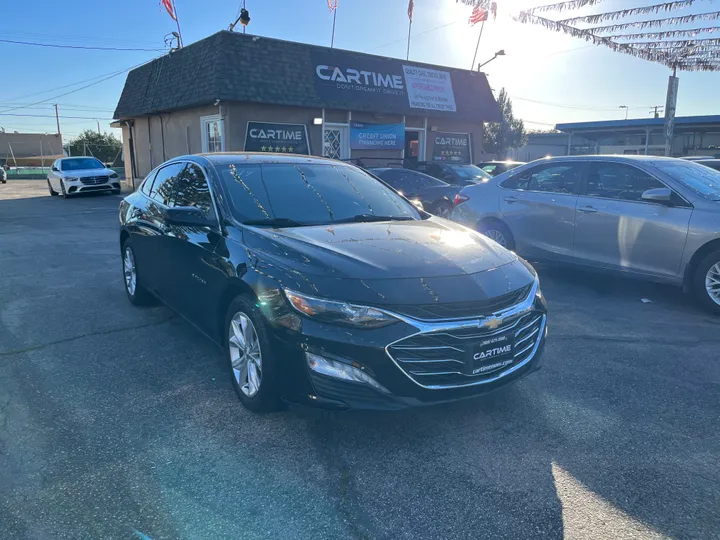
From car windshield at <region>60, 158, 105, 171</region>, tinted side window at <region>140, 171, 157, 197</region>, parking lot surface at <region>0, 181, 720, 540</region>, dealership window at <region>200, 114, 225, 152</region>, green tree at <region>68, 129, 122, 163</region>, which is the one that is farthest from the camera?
green tree at <region>68, 129, 122, 163</region>

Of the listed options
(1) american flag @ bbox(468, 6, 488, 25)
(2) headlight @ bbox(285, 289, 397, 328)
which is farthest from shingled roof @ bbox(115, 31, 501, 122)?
(2) headlight @ bbox(285, 289, 397, 328)

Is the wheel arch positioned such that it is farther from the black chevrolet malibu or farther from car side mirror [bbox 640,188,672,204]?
the black chevrolet malibu

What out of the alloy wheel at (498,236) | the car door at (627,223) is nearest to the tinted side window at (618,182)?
the car door at (627,223)

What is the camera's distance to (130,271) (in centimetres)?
613

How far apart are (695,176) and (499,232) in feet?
8.12

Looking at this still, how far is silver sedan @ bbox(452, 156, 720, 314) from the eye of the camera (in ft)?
19.4

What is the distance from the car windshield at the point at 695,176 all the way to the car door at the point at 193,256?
511cm

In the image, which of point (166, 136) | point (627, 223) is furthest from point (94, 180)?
point (627, 223)

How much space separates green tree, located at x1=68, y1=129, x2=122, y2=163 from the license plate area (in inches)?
1997

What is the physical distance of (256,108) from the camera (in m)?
16.5

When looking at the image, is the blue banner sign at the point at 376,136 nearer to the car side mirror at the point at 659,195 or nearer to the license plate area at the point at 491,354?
the car side mirror at the point at 659,195

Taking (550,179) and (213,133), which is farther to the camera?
(213,133)

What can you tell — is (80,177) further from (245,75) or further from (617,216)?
(617,216)

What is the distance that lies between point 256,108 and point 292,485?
1508 cm
